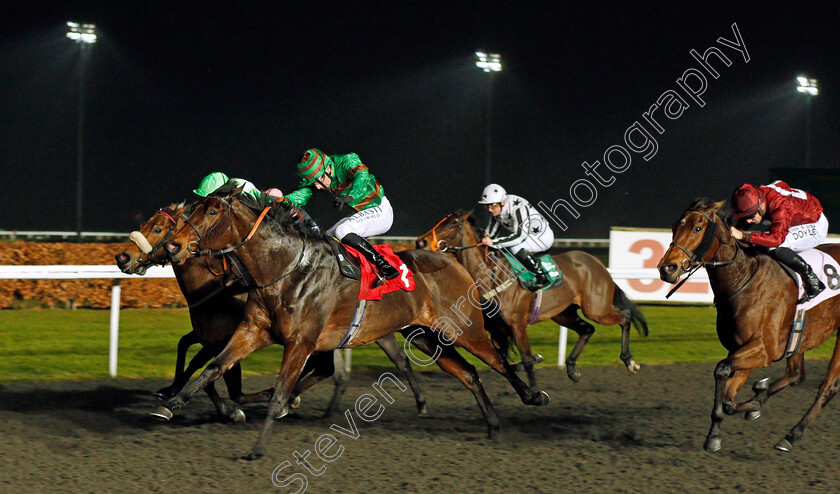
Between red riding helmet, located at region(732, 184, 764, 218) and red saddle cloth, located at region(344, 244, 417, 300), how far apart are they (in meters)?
2.02

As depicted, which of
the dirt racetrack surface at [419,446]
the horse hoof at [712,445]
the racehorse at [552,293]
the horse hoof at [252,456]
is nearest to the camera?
the dirt racetrack surface at [419,446]

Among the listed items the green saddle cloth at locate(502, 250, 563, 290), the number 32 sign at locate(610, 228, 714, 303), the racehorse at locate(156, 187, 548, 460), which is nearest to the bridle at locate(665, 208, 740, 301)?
the racehorse at locate(156, 187, 548, 460)

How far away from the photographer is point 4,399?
5.09 metres

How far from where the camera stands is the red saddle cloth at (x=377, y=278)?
4.35m

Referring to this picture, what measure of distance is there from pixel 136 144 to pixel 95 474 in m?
27.1

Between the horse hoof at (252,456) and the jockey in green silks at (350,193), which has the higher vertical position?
the jockey in green silks at (350,193)

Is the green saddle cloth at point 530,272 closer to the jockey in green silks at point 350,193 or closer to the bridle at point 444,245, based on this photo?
the bridle at point 444,245

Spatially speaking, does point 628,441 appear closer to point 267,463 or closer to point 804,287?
point 804,287

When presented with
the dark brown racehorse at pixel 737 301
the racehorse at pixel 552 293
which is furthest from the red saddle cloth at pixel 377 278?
the racehorse at pixel 552 293

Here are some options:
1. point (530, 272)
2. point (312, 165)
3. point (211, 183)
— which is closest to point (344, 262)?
point (312, 165)

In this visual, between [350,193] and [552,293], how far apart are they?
286cm

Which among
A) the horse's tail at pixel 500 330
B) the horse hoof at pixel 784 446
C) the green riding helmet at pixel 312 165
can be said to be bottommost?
the horse hoof at pixel 784 446

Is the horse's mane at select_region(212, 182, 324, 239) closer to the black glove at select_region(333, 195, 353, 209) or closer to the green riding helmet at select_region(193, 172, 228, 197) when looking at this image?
the black glove at select_region(333, 195, 353, 209)

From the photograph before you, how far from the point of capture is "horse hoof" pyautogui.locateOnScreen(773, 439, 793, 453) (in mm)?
4270
